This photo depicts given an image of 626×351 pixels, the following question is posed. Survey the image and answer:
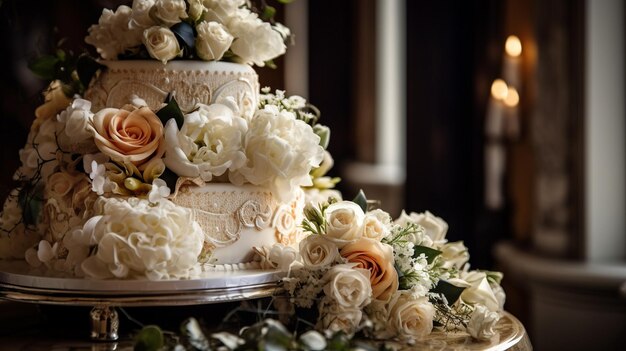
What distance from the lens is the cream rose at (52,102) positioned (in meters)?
2.53

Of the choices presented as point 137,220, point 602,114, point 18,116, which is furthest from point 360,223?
point 18,116

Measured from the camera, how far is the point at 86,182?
7.42 feet

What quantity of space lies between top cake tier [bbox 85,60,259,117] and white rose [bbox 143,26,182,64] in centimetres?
6

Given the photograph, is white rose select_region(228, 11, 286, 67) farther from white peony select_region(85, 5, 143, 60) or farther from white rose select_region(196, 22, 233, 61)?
white peony select_region(85, 5, 143, 60)

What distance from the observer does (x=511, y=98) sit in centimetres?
571

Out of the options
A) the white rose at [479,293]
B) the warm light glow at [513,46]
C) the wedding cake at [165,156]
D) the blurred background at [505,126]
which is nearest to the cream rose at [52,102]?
the wedding cake at [165,156]

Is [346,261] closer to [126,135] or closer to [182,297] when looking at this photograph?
[182,297]

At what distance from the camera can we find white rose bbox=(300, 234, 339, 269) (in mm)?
2148

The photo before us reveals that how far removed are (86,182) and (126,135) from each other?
183 mm

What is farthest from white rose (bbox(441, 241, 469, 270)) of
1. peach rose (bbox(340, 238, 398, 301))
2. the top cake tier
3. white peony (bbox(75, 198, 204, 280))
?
white peony (bbox(75, 198, 204, 280))

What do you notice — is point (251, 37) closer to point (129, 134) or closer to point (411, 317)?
point (129, 134)

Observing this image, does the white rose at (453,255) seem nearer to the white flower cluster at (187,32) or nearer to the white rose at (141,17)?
the white flower cluster at (187,32)

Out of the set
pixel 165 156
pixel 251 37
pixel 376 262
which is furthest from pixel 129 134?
pixel 376 262

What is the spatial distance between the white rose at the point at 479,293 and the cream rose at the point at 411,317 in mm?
217
